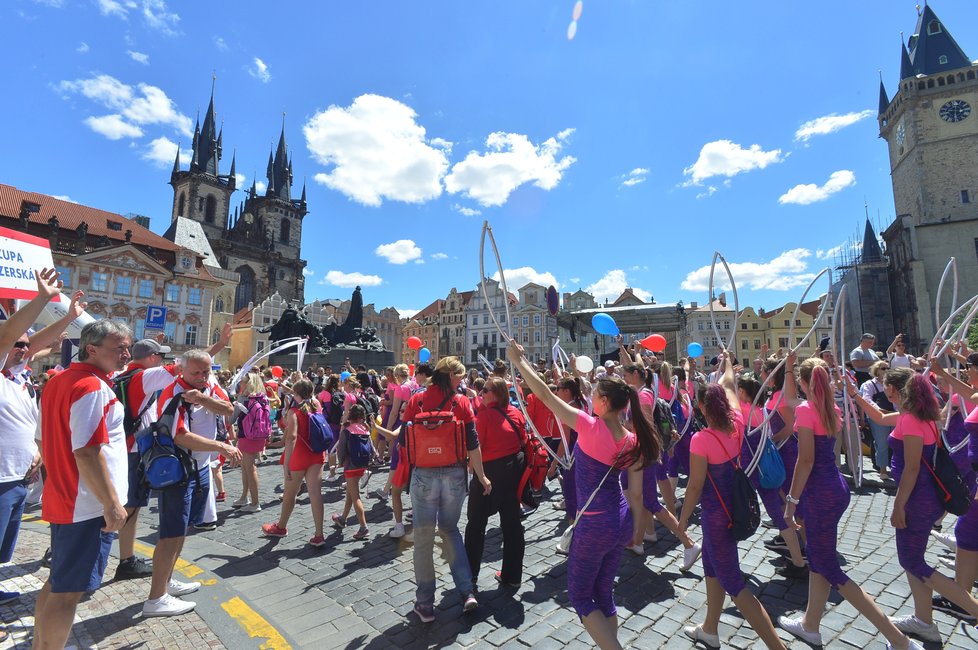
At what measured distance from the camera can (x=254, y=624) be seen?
144 inches

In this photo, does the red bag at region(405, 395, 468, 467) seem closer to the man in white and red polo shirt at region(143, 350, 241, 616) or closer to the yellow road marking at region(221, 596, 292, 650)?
the man in white and red polo shirt at region(143, 350, 241, 616)

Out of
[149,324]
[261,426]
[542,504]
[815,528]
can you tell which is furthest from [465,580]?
[149,324]

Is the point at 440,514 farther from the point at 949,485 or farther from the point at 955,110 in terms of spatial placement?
the point at 955,110

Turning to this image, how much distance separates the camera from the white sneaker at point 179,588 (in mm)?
4090

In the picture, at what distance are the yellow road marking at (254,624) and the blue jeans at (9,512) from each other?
1791mm

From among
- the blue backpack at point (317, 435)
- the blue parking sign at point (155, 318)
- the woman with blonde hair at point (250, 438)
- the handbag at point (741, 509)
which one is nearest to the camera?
the handbag at point (741, 509)

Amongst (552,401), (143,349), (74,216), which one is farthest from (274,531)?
(74,216)

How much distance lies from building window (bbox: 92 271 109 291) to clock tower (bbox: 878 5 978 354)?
73.3 m

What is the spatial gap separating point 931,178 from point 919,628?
226 feet

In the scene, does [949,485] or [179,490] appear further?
[179,490]

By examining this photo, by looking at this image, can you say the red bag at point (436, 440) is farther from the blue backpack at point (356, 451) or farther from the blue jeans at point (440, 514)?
the blue backpack at point (356, 451)

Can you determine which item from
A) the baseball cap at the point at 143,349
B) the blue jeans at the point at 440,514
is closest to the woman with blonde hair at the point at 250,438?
the baseball cap at the point at 143,349

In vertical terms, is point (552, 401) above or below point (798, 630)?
above

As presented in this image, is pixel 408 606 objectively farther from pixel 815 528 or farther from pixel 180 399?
pixel 815 528
